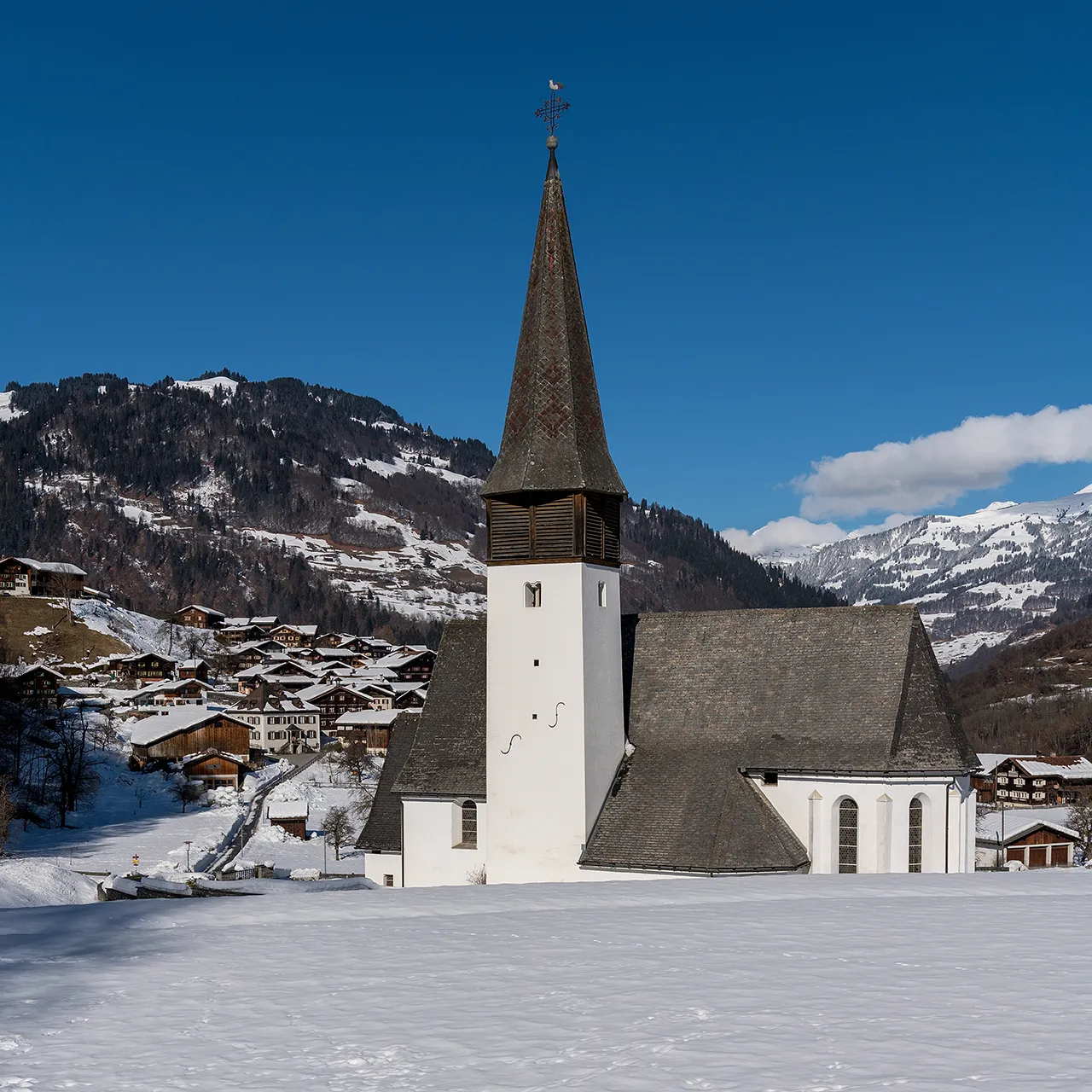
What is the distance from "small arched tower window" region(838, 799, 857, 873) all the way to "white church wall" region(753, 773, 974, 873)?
0.16 m

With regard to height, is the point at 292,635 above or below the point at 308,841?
above

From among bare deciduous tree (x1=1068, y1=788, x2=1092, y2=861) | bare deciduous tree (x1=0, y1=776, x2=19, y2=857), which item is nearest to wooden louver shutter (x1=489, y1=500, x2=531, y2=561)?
bare deciduous tree (x1=0, y1=776, x2=19, y2=857)

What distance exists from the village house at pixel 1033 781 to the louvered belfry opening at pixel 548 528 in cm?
7864

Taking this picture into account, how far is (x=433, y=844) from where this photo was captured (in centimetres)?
3509

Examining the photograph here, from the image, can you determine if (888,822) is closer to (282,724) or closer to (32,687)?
(32,687)

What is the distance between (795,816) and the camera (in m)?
32.3

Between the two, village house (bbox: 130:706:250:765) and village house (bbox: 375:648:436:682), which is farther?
village house (bbox: 375:648:436:682)

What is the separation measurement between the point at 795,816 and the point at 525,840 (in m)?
7.09

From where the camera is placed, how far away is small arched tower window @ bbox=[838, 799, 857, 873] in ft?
105

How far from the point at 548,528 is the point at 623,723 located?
5853mm

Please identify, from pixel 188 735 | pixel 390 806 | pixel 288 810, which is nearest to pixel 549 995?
pixel 390 806

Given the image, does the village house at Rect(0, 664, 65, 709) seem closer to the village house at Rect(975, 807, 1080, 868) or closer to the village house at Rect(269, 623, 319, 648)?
the village house at Rect(975, 807, 1080, 868)

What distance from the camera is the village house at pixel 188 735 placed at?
97.2 metres

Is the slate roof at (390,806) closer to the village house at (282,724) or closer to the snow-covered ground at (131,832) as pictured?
the snow-covered ground at (131,832)
